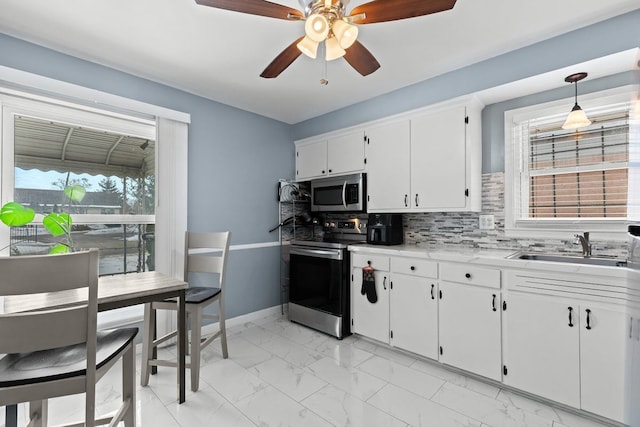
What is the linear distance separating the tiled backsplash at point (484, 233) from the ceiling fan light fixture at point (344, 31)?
1.83 metres

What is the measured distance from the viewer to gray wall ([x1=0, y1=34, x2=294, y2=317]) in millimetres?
2779

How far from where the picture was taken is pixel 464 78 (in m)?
2.52

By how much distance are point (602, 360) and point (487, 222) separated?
47.6 inches

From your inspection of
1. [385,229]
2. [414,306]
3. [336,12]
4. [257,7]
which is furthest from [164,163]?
[414,306]

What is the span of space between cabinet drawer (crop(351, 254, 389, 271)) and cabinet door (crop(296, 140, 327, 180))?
3.70 ft

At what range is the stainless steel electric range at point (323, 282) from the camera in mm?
2988

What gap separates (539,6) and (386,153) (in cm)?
150

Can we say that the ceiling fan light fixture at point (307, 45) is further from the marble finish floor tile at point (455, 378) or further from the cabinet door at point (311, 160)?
the marble finish floor tile at point (455, 378)

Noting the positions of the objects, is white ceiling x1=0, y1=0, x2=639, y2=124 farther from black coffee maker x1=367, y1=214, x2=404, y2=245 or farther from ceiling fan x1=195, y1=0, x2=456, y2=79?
black coffee maker x1=367, y1=214, x2=404, y2=245

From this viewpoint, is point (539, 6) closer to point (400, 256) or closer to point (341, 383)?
point (400, 256)

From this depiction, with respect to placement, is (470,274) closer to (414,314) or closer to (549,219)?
(414,314)

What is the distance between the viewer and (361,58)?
192 centimetres

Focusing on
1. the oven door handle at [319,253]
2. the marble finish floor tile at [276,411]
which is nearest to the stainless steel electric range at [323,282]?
the oven door handle at [319,253]

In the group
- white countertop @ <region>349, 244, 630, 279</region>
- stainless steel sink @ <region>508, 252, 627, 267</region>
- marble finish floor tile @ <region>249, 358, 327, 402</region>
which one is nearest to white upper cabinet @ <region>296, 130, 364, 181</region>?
white countertop @ <region>349, 244, 630, 279</region>
